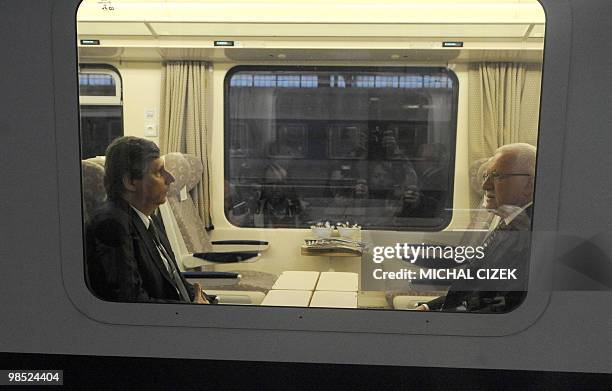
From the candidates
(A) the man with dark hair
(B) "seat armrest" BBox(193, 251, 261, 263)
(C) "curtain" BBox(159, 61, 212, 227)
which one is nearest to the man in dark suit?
(B) "seat armrest" BBox(193, 251, 261, 263)

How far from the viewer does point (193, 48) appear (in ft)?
5.65

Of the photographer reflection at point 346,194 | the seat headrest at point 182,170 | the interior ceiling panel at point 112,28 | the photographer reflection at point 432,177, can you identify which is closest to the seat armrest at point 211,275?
the seat headrest at point 182,170

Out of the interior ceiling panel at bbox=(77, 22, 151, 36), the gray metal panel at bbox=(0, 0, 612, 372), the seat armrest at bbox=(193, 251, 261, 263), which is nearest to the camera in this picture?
the gray metal panel at bbox=(0, 0, 612, 372)

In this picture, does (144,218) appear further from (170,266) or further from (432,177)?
(432,177)

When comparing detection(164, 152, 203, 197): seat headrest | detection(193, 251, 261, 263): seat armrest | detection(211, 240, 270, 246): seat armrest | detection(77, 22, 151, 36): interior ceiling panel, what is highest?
detection(77, 22, 151, 36): interior ceiling panel

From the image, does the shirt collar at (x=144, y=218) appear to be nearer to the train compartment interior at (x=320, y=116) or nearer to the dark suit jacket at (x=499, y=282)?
the train compartment interior at (x=320, y=116)

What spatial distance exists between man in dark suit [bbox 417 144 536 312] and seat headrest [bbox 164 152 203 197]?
870 mm

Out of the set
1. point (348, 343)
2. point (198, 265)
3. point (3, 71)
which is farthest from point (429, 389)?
point (3, 71)

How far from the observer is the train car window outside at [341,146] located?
5.48ft

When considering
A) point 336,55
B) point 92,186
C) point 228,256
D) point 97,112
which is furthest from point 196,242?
point 336,55

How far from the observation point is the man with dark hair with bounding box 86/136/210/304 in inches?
59.5

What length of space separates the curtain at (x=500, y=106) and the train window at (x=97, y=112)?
1154mm

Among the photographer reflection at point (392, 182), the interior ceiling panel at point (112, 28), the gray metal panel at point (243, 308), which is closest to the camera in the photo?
the gray metal panel at point (243, 308)

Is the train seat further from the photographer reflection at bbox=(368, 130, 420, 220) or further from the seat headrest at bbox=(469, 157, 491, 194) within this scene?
the seat headrest at bbox=(469, 157, 491, 194)
